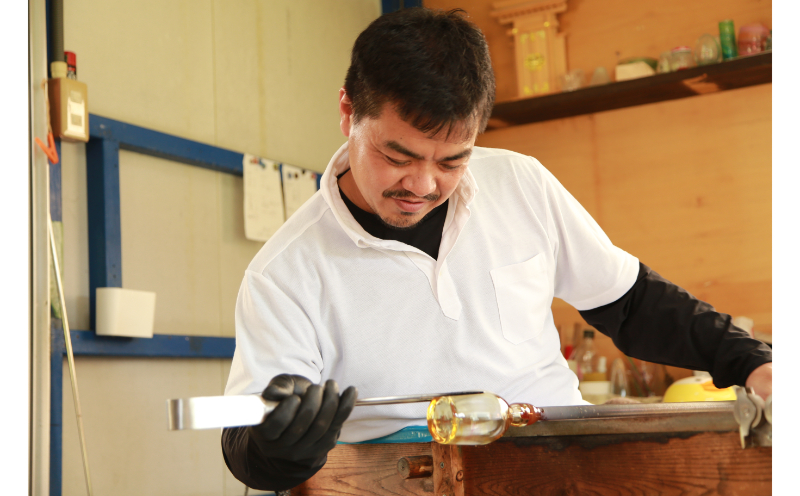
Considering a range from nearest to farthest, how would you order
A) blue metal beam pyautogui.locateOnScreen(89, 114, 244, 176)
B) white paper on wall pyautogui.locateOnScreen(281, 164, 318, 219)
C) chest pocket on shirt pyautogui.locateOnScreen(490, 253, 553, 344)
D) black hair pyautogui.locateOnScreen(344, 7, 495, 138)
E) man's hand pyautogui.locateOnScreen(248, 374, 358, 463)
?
man's hand pyautogui.locateOnScreen(248, 374, 358, 463) < black hair pyautogui.locateOnScreen(344, 7, 495, 138) < chest pocket on shirt pyautogui.locateOnScreen(490, 253, 553, 344) < blue metal beam pyautogui.locateOnScreen(89, 114, 244, 176) < white paper on wall pyautogui.locateOnScreen(281, 164, 318, 219)

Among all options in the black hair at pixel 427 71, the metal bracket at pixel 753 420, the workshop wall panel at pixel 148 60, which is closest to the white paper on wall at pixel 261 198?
the workshop wall panel at pixel 148 60

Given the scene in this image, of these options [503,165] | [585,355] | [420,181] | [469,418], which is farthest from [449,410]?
[585,355]

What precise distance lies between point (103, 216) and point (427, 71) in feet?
4.66

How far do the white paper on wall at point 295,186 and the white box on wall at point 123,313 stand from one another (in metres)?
0.78

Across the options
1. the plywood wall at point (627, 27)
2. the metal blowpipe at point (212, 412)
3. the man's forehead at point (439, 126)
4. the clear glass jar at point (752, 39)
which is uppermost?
the plywood wall at point (627, 27)

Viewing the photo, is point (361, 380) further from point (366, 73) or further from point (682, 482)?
point (682, 482)

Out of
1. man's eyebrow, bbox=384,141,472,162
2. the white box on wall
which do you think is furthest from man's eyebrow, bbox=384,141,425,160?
the white box on wall

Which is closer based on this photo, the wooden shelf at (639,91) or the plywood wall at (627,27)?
the wooden shelf at (639,91)

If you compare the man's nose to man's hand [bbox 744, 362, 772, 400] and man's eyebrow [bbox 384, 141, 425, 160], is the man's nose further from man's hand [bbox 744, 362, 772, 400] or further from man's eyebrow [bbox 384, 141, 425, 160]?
man's hand [bbox 744, 362, 772, 400]

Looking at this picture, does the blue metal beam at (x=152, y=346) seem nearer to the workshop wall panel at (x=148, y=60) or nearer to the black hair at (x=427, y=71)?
the workshop wall panel at (x=148, y=60)

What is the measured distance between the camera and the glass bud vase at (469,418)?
0.89 meters

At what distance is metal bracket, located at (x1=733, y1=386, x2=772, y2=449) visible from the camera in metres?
0.78

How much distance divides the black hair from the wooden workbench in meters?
0.51
